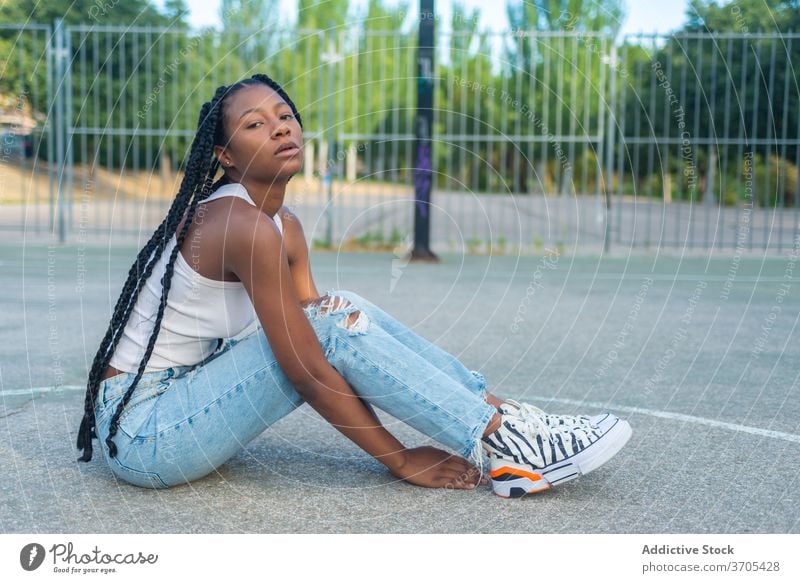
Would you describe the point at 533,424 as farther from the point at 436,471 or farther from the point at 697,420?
the point at 697,420

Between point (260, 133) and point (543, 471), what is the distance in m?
1.38

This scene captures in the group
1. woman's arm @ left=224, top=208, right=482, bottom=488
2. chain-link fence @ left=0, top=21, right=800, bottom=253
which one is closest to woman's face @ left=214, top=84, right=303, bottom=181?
woman's arm @ left=224, top=208, right=482, bottom=488

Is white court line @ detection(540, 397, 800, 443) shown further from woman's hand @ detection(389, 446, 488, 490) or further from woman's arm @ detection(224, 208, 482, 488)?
woman's arm @ detection(224, 208, 482, 488)

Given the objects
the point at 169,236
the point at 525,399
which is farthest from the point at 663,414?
the point at 169,236

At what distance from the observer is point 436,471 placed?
357cm

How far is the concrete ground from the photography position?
330 centimetres

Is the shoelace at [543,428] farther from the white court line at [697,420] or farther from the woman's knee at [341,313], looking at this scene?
the white court line at [697,420]

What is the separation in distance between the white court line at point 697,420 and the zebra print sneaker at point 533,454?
1240 millimetres

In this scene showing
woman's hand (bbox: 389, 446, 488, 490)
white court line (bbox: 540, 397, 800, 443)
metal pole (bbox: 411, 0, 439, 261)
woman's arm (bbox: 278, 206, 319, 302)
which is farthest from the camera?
metal pole (bbox: 411, 0, 439, 261)

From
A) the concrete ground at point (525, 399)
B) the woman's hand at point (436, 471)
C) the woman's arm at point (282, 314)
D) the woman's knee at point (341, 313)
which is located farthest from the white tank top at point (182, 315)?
the woman's hand at point (436, 471)

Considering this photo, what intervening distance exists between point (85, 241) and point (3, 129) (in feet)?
43.0

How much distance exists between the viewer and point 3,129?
2575 centimetres

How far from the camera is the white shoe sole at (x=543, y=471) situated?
11.2 ft
